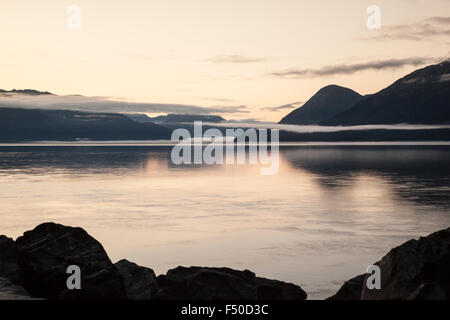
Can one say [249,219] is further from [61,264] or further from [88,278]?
[88,278]

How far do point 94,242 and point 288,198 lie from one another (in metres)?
28.3

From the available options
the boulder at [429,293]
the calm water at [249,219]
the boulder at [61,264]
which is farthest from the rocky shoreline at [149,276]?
the calm water at [249,219]

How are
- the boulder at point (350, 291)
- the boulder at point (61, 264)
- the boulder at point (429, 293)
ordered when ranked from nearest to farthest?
the boulder at point (429, 293) → the boulder at point (61, 264) → the boulder at point (350, 291)

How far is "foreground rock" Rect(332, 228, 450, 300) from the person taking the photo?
41.5 feet

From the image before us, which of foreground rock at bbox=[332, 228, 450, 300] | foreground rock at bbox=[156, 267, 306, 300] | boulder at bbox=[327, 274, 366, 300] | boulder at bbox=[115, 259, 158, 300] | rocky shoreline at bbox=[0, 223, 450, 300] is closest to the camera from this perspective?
foreground rock at bbox=[332, 228, 450, 300]

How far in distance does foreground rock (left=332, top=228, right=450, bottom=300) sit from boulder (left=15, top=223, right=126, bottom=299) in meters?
6.36

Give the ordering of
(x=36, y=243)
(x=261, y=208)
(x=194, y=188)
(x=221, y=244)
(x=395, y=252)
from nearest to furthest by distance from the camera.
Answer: (x=395, y=252), (x=36, y=243), (x=221, y=244), (x=261, y=208), (x=194, y=188)

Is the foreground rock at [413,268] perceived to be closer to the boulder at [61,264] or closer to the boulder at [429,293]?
the boulder at [429,293]

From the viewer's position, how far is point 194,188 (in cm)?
4891

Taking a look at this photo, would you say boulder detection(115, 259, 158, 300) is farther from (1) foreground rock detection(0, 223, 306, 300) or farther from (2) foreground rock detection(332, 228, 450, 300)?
(2) foreground rock detection(332, 228, 450, 300)

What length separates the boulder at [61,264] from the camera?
13195mm

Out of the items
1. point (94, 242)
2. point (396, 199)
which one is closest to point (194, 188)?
point (396, 199)

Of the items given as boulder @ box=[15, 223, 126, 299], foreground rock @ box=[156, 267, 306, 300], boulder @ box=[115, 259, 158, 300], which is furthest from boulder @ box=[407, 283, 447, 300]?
boulder @ box=[115, 259, 158, 300]
